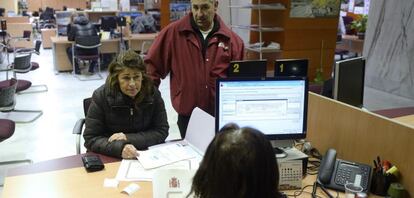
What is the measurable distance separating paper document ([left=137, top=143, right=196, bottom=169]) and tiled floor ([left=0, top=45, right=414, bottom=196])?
7.05ft

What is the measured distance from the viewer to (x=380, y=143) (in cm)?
165

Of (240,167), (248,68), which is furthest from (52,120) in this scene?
(240,167)

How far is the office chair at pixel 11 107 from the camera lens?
382 cm

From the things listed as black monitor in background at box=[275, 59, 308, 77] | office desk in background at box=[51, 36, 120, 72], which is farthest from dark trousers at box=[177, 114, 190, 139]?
office desk in background at box=[51, 36, 120, 72]

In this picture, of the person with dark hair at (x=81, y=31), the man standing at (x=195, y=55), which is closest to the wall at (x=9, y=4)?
the person with dark hair at (x=81, y=31)

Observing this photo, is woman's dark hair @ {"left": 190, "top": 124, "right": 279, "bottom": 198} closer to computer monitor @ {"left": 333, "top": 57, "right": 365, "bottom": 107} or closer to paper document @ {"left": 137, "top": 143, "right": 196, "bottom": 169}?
paper document @ {"left": 137, "top": 143, "right": 196, "bottom": 169}

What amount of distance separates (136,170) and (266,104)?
26.0 inches

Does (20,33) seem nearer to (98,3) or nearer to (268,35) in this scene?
(98,3)

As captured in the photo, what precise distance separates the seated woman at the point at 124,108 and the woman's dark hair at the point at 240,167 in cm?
119

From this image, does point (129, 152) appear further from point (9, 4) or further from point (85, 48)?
point (9, 4)

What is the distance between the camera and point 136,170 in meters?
1.79

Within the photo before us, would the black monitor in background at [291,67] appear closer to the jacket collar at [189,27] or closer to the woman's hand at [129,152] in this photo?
the jacket collar at [189,27]

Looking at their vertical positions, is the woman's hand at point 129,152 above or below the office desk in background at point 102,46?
below

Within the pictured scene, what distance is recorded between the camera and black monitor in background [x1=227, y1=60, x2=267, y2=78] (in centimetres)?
199
